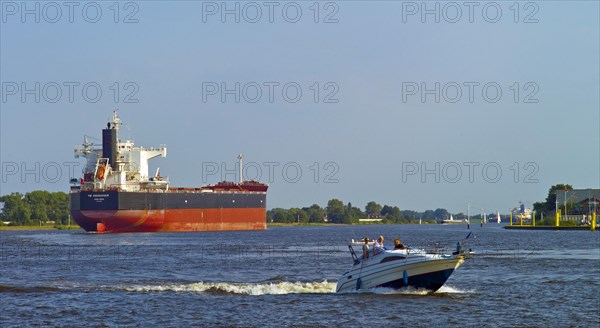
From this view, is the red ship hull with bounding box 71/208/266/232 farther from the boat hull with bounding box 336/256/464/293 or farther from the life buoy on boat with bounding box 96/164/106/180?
the boat hull with bounding box 336/256/464/293

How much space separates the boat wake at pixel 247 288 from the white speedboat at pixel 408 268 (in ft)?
10.8

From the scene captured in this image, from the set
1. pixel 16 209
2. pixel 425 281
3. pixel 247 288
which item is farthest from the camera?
pixel 16 209

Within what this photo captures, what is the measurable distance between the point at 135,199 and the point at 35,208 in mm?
85428

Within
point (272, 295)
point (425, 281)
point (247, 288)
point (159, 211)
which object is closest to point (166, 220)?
point (159, 211)

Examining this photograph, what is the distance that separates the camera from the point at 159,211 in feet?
371

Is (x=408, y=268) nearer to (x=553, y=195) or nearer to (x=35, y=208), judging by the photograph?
(x=553, y=195)

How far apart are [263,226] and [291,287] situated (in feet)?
335

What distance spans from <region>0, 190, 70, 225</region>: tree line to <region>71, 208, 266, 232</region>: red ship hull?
2494 inches

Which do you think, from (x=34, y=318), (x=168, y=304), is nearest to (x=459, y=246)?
(x=168, y=304)

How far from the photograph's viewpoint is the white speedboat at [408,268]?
3544cm

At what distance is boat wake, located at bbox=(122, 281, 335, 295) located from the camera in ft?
129

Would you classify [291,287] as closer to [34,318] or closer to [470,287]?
[470,287]

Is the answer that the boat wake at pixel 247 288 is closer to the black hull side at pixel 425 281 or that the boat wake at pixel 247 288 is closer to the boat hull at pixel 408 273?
the boat hull at pixel 408 273

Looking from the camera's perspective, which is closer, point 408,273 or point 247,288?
point 408,273
